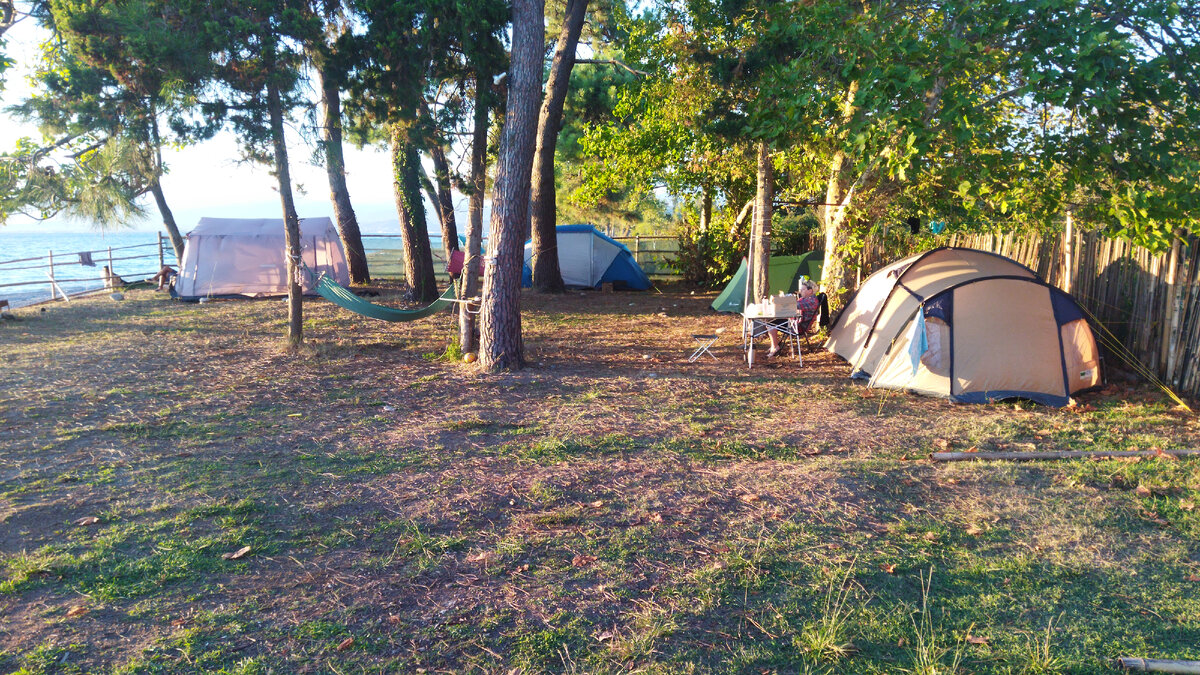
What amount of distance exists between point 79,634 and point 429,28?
6.69m

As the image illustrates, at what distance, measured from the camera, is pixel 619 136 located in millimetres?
15008

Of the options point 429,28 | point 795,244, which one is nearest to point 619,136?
point 795,244

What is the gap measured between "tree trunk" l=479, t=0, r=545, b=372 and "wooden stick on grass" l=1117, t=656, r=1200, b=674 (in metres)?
5.79

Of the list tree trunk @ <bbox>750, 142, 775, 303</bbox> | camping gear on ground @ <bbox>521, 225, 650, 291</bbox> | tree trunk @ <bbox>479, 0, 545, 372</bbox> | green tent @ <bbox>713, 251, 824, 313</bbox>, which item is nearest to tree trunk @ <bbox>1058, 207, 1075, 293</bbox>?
tree trunk @ <bbox>750, 142, 775, 303</bbox>

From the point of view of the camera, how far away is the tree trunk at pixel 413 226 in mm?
11203

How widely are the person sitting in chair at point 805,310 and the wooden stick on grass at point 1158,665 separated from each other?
5.87 metres

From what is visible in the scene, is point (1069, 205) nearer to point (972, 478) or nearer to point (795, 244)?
point (972, 478)

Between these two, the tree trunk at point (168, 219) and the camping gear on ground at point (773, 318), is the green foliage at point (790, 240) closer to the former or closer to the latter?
the camping gear on ground at point (773, 318)

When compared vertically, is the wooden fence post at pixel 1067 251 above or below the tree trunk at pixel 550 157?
below

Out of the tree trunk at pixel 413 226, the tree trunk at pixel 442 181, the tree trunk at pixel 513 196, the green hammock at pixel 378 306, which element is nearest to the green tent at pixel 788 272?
the tree trunk at pixel 442 181

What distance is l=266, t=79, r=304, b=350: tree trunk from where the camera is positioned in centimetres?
821

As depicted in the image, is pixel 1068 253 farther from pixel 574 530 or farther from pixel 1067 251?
pixel 574 530

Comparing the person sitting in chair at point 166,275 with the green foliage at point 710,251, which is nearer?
the green foliage at point 710,251

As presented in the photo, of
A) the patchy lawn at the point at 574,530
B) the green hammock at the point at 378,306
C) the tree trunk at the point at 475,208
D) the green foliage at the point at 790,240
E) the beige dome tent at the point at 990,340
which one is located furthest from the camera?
the green foliage at the point at 790,240
